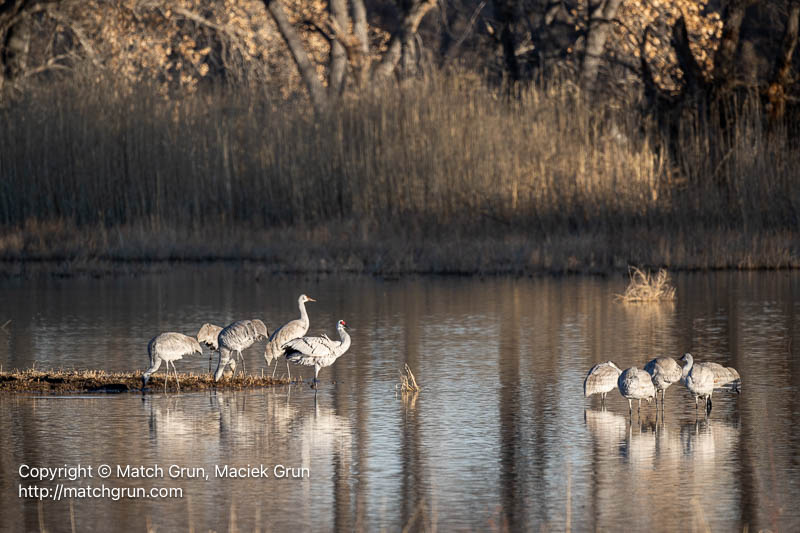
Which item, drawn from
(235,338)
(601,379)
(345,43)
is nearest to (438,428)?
(601,379)

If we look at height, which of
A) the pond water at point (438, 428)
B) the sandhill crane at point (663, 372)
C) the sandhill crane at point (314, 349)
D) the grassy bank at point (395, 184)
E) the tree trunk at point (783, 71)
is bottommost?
the pond water at point (438, 428)

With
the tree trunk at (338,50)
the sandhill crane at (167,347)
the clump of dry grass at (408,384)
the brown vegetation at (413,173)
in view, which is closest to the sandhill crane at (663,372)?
the clump of dry grass at (408,384)

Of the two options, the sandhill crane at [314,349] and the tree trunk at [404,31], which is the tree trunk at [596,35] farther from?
the sandhill crane at [314,349]

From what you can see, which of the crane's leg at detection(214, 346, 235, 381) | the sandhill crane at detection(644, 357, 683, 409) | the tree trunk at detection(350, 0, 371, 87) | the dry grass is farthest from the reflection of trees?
the tree trunk at detection(350, 0, 371, 87)

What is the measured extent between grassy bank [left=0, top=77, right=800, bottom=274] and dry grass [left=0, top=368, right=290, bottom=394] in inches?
384

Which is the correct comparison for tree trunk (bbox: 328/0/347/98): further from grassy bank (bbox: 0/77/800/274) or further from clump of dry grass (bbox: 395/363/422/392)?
clump of dry grass (bbox: 395/363/422/392)

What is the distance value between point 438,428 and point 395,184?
1518 centimetres

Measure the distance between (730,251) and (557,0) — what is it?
13814 mm

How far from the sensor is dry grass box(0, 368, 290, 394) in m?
10.4

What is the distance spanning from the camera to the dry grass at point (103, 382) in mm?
10422

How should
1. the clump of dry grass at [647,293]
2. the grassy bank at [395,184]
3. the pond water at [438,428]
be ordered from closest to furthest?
the pond water at [438,428] → the clump of dry grass at [647,293] → the grassy bank at [395,184]

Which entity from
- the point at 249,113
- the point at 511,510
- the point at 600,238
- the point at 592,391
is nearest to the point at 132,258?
the point at 249,113

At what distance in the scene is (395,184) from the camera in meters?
24.0

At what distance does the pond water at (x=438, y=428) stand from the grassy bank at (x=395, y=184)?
5782 mm
